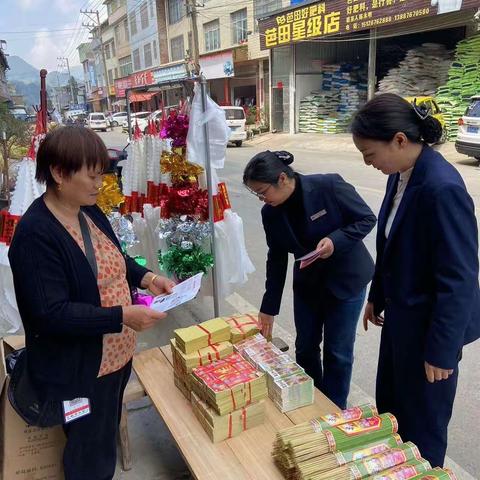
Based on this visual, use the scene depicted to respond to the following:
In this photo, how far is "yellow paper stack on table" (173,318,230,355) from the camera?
6.53ft

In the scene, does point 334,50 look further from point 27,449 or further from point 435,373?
point 27,449

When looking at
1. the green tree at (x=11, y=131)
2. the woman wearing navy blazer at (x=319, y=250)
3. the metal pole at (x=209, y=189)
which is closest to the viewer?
the woman wearing navy blazer at (x=319, y=250)

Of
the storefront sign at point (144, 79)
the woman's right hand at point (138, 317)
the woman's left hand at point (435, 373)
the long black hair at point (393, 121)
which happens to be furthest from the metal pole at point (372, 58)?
the woman's right hand at point (138, 317)

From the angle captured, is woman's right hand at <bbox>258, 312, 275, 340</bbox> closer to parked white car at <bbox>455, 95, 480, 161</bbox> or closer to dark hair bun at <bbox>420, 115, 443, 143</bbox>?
dark hair bun at <bbox>420, 115, 443, 143</bbox>

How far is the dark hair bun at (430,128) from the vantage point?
147 cm

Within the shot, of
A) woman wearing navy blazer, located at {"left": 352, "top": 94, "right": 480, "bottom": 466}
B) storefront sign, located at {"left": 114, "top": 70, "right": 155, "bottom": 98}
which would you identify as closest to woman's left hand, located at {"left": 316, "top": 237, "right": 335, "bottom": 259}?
woman wearing navy blazer, located at {"left": 352, "top": 94, "right": 480, "bottom": 466}

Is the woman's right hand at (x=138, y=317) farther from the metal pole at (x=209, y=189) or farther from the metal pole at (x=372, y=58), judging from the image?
the metal pole at (x=372, y=58)

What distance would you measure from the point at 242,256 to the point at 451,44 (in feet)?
50.7

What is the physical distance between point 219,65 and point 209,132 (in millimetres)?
20750

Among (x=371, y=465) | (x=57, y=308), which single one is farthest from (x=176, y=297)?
(x=371, y=465)

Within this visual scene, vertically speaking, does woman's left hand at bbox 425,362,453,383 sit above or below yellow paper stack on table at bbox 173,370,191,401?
above

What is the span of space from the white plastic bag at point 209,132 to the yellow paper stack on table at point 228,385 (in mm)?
1627

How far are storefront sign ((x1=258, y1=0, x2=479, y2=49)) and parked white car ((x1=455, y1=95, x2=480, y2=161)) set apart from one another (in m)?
3.52

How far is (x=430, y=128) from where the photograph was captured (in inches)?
58.2
